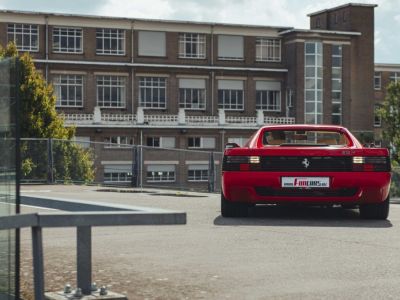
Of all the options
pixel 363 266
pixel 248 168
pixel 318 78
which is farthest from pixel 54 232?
pixel 318 78

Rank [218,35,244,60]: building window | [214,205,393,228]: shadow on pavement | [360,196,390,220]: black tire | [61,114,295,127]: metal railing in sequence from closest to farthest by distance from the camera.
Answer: [214,205,393,228]: shadow on pavement
[360,196,390,220]: black tire
[61,114,295,127]: metal railing
[218,35,244,60]: building window

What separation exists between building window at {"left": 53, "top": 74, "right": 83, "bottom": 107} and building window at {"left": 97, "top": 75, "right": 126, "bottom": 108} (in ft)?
4.94

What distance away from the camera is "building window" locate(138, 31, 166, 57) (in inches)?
2657

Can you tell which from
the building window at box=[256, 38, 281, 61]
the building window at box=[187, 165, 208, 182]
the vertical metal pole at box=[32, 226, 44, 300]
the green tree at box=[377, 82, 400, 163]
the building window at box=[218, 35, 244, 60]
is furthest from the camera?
the building window at box=[256, 38, 281, 61]

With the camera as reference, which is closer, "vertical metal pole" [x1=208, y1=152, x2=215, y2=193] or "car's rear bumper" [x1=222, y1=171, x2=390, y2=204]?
"car's rear bumper" [x1=222, y1=171, x2=390, y2=204]

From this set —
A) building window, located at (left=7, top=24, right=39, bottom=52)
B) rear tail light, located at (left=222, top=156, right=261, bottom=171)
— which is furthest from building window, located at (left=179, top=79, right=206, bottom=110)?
rear tail light, located at (left=222, top=156, right=261, bottom=171)

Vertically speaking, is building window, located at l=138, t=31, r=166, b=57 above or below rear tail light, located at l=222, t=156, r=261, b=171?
above

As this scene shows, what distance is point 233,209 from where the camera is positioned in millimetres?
11102

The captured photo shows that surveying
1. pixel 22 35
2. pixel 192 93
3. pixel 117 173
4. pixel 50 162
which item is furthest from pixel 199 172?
pixel 192 93

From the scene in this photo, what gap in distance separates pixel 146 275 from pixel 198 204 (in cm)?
744

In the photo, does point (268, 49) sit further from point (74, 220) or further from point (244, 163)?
point (74, 220)

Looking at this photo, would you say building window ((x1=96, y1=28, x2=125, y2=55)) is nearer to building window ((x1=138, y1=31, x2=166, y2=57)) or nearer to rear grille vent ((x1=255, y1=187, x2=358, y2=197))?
building window ((x1=138, y1=31, x2=166, y2=57))

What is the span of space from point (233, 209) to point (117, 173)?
46.9ft

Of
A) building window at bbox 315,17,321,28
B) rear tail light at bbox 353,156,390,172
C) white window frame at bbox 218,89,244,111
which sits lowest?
rear tail light at bbox 353,156,390,172
